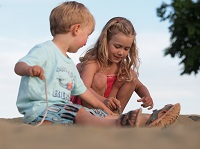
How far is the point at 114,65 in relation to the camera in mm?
3477

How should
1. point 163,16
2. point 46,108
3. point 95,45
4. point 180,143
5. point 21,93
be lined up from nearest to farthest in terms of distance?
point 180,143 < point 46,108 < point 21,93 < point 95,45 < point 163,16

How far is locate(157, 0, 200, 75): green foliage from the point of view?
9.62 metres

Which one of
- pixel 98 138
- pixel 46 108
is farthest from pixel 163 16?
pixel 98 138

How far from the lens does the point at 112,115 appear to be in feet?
9.34

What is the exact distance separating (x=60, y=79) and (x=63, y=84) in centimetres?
4

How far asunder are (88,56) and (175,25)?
6843mm

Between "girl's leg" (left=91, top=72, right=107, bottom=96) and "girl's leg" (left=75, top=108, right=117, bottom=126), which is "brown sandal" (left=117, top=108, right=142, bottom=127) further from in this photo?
"girl's leg" (left=91, top=72, right=107, bottom=96)

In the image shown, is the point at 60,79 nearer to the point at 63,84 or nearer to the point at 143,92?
the point at 63,84

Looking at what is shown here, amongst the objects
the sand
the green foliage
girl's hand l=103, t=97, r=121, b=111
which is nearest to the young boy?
girl's hand l=103, t=97, r=121, b=111

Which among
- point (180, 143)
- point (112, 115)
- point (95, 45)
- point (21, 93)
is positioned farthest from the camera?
point (95, 45)

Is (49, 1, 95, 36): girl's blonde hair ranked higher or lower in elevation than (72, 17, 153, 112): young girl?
higher

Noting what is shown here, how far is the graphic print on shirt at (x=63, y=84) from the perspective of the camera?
2.59 metres

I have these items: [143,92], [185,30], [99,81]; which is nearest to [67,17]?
[99,81]

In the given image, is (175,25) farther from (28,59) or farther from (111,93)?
(28,59)
